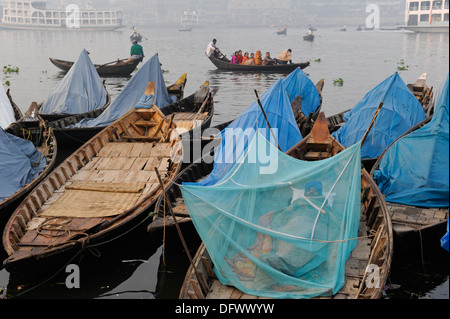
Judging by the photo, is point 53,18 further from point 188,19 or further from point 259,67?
point 259,67

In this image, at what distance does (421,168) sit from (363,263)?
12.4 ft

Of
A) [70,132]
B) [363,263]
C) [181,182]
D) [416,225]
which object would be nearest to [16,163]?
[70,132]

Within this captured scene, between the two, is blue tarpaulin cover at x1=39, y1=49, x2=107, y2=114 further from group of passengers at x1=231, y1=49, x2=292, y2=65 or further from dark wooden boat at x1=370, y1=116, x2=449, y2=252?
group of passengers at x1=231, y1=49, x2=292, y2=65

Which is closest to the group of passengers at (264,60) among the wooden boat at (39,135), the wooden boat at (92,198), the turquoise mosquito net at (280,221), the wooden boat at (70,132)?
the wooden boat at (70,132)

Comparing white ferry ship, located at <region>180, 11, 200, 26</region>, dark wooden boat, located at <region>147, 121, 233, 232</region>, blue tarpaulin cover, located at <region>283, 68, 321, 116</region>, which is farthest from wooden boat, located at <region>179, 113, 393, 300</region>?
white ferry ship, located at <region>180, 11, 200, 26</region>

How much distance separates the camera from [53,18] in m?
134

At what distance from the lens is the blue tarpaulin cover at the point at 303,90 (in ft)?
64.8

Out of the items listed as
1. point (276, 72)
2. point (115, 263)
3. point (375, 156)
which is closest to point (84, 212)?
point (115, 263)

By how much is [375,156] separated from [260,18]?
614 feet

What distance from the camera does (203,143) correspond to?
1627 centimetres

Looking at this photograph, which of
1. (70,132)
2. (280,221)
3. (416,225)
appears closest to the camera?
(280,221)

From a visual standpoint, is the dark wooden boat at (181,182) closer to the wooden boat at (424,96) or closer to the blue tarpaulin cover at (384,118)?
the blue tarpaulin cover at (384,118)

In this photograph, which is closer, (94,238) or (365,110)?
(94,238)

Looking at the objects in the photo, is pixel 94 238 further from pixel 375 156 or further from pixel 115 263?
pixel 375 156
